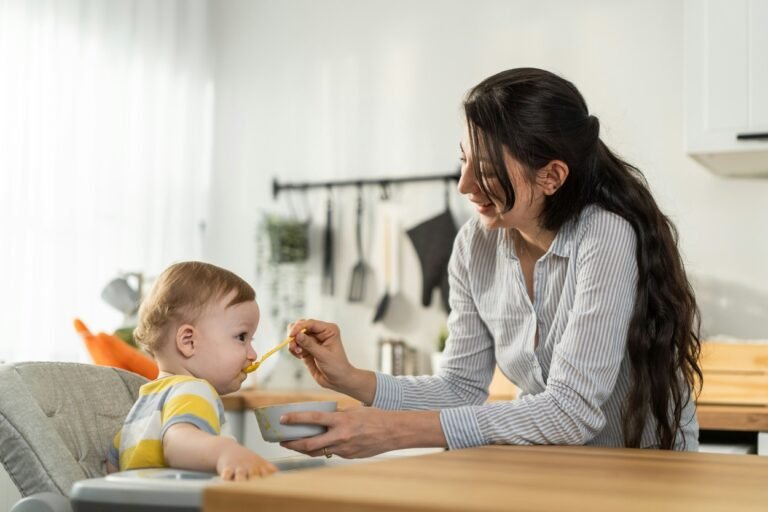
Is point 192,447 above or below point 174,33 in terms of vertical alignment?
below

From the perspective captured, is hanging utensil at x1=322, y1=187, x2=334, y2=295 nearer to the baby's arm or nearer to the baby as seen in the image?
the baby

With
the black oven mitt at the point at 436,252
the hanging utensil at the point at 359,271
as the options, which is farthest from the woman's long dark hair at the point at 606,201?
the hanging utensil at the point at 359,271

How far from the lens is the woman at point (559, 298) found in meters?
1.52

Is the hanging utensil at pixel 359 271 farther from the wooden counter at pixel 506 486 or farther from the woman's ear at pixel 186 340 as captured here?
the wooden counter at pixel 506 486

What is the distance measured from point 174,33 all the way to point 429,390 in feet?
7.88

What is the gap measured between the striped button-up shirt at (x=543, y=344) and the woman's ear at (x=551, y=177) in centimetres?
7

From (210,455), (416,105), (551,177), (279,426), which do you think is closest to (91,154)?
(416,105)

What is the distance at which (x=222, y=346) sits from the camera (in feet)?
5.02

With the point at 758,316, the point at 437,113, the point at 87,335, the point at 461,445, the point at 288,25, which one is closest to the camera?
the point at 461,445

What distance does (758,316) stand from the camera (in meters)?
3.10

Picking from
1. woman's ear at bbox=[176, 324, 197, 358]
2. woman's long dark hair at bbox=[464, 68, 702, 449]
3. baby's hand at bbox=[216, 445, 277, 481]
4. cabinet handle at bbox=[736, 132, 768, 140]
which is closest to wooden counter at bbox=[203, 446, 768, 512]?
baby's hand at bbox=[216, 445, 277, 481]

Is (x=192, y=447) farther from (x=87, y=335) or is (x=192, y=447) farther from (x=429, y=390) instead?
(x=87, y=335)

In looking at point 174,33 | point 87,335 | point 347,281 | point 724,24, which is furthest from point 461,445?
point 174,33

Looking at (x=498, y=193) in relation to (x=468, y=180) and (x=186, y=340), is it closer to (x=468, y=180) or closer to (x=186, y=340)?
(x=468, y=180)
